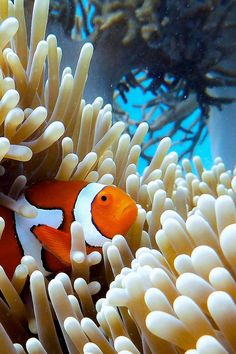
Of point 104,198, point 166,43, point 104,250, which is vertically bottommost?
point 104,250

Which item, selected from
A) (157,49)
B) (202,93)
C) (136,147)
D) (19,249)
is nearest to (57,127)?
(19,249)

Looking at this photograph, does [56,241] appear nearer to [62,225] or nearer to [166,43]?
[62,225]

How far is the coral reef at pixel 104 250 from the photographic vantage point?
697 mm

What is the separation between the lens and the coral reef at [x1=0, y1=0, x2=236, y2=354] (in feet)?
2.29

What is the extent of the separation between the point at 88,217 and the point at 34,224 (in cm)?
13

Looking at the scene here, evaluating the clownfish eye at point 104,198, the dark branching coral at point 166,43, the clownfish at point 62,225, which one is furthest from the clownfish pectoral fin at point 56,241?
the dark branching coral at point 166,43

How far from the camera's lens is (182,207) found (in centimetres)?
129

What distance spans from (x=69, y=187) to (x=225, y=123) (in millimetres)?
2366

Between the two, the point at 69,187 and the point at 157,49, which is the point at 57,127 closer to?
the point at 69,187

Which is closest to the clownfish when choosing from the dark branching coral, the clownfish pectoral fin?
the clownfish pectoral fin

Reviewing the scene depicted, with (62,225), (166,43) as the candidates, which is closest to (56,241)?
(62,225)

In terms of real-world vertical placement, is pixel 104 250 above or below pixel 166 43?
below

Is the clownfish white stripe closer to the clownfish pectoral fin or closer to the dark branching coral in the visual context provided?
the clownfish pectoral fin

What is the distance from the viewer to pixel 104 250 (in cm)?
116
